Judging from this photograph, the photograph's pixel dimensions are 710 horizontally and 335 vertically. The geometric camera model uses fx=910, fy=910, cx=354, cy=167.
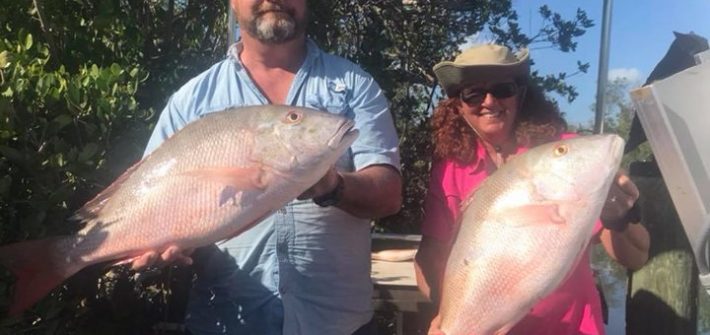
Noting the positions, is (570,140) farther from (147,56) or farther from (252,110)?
(147,56)

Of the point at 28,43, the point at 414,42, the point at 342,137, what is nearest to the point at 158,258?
the point at 342,137

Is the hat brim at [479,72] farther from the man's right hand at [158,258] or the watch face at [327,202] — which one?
the man's right hand at [158,258]

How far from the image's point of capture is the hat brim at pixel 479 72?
3.34m

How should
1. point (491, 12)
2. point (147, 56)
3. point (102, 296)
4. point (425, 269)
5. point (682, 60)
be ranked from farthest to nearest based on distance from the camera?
1. point (491, 12)
2. point (147, 56)
3. point (102, 296)
4. point (682, 60)
5. point (425, 269)

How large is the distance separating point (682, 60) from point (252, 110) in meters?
1.93

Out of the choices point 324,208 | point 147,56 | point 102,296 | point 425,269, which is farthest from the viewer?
point 147,56

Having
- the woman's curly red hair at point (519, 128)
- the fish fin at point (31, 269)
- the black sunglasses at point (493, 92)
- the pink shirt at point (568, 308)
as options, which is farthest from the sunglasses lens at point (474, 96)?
the fish fin at point (31, 269)

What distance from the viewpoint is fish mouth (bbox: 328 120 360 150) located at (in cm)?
268

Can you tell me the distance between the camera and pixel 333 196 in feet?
9.41

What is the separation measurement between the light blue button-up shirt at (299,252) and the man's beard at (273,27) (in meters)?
0.13

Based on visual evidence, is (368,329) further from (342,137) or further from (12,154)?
(12,154)

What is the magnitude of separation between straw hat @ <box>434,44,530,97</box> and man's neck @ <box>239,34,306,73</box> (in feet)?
1.76

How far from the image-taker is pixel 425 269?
3426mm

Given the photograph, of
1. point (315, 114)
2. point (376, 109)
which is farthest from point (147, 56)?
point (315, 114)
